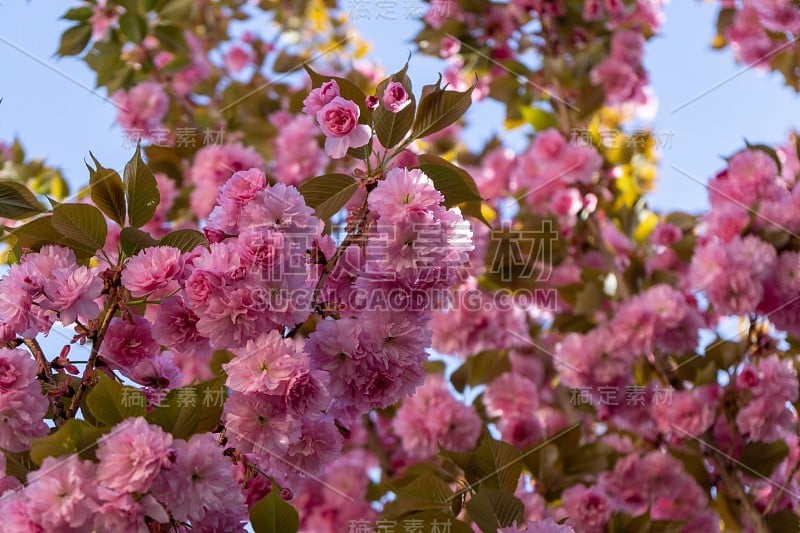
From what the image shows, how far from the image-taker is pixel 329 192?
1065 mm

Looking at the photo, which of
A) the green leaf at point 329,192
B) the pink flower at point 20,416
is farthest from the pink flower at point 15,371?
the green leaf at point 329,192

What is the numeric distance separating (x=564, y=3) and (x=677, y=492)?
159 centimetres

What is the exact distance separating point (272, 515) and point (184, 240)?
39cm

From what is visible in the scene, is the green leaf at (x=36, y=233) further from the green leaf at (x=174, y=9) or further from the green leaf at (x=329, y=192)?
the green leaf at (x=174, y=9)

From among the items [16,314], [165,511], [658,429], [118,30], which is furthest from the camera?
[118,30]

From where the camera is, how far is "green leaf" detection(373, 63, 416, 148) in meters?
1.04

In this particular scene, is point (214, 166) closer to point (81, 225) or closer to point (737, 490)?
point (81, 225)

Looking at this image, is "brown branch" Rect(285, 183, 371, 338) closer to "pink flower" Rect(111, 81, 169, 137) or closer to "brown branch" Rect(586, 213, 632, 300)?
"brown branch" Rect(586, 213, 632, 300)

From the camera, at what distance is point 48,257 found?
3.22 ft

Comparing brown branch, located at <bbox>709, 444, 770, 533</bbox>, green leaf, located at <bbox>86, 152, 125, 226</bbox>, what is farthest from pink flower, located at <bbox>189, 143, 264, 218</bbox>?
brown branch, located at <bbox>709, 444, 770, 533</bbox>

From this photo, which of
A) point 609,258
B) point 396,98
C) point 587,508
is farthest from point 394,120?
point 609,258

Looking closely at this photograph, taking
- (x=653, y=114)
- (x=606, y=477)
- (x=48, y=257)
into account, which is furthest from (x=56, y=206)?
(x=653, y=114)

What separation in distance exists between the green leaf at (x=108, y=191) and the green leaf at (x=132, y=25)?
128cm

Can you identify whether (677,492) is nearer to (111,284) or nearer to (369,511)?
(369,511)
